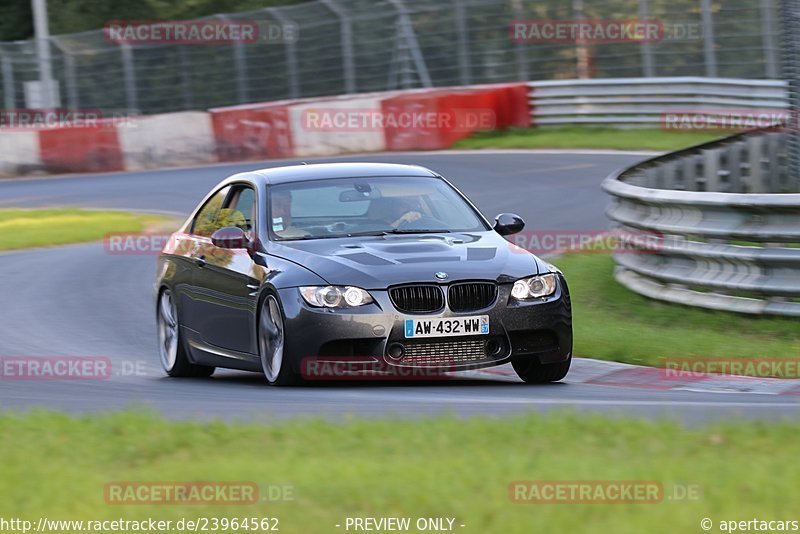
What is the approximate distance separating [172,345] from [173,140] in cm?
1912

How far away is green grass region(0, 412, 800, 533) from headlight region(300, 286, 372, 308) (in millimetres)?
2013

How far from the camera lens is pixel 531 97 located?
3152cm

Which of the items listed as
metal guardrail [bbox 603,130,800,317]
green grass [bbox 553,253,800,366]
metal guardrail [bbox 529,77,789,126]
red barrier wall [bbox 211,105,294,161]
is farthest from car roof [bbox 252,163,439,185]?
red barrier wall [bbox 211,105,294,161]

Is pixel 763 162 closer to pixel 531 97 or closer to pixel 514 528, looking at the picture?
pixel 514 528

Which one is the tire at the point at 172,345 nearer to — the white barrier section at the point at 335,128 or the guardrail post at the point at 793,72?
the guardrail post at the point at 793,72

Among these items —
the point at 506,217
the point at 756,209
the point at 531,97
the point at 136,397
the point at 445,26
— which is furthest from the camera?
the point at 445,26

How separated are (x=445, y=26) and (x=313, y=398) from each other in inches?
1035

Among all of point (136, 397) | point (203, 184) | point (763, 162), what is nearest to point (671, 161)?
point (763, 162)

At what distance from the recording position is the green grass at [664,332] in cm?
1015

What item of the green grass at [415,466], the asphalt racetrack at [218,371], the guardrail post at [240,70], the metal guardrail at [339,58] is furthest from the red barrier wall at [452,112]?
the green grass at [415,466]

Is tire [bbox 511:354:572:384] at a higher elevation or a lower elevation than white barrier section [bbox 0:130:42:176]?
higher

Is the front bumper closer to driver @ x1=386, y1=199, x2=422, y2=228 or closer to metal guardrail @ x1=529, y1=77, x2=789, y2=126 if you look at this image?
driver @ x1=386, y1=199, x2=422, y2=228

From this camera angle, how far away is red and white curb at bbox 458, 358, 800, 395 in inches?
348

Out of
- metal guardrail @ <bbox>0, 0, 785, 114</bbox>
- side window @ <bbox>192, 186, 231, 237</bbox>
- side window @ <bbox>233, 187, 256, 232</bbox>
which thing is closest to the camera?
side window @ <bbox>233, 187, 256, 232</bbox>
